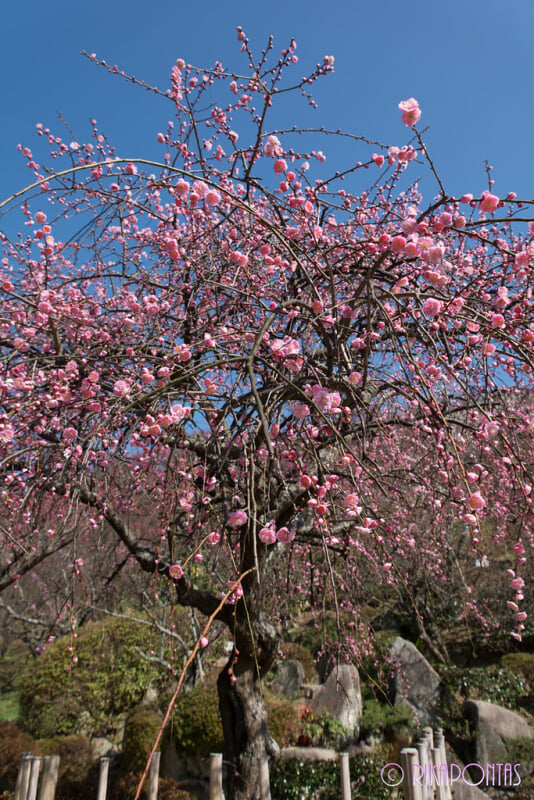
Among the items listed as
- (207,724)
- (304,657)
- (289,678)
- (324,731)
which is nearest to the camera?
(207,724)

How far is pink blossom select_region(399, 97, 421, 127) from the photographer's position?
1845 millimetres

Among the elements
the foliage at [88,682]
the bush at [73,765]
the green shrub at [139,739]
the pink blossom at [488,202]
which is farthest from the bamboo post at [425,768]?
the foliage at [88,682]

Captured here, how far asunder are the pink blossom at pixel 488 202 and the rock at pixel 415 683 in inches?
282

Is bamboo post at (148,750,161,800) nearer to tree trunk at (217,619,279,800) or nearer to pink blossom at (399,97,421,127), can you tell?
tree trunk at (217,619,279,800)

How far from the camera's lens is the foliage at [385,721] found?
20.2ft

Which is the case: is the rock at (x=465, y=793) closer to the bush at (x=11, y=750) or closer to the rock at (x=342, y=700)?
the rock at (x=342, y=700)

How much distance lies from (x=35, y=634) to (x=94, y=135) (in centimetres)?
987

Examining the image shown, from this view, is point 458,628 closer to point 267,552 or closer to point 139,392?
point 267,552

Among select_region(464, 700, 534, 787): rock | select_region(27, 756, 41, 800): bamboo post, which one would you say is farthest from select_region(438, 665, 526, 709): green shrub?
select_region(27, 756, 41, 800): bamboo post

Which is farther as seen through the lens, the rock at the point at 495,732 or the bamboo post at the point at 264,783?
the rock at the point at 495,732

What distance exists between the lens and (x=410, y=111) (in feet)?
6.08

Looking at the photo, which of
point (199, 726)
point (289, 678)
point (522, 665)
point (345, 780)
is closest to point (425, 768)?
point (345, 780)

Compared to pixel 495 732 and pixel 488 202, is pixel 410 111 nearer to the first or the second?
pixel 488 202

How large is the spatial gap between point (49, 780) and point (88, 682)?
12.4ft
